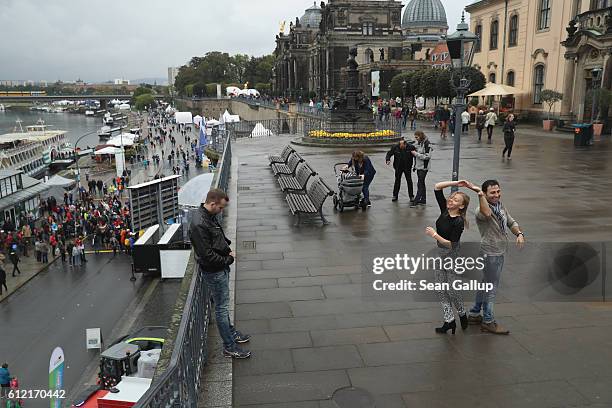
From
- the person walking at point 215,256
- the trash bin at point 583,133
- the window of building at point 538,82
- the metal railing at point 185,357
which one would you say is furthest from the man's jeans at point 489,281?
the window of building at point 538,82

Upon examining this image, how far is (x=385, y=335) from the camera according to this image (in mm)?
5336

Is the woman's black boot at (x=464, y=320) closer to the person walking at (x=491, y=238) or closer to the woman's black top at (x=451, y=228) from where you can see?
the person walking at (x=491, y=238)

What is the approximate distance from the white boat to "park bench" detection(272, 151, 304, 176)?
46.6m

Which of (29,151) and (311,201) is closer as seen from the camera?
(311,201)

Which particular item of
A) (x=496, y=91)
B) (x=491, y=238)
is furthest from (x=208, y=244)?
(x=496, y=91)

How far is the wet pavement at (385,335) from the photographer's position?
429cm

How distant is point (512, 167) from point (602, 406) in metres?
13.0

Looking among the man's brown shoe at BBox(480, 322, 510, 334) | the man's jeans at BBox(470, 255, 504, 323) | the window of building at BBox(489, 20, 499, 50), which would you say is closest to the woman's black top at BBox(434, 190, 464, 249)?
the man's jeans at BBox(470, 255, 504, 323)

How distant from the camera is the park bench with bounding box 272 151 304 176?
14025mm

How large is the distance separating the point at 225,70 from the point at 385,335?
147682 mm

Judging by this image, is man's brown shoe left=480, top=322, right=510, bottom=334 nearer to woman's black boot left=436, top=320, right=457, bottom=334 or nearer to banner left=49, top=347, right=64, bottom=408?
woman's black boot left=436, top=320, right=457, bottom=334

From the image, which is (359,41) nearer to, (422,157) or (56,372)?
(422,157)

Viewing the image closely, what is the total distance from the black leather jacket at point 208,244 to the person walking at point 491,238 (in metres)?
2.53

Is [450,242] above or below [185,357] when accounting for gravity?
above
